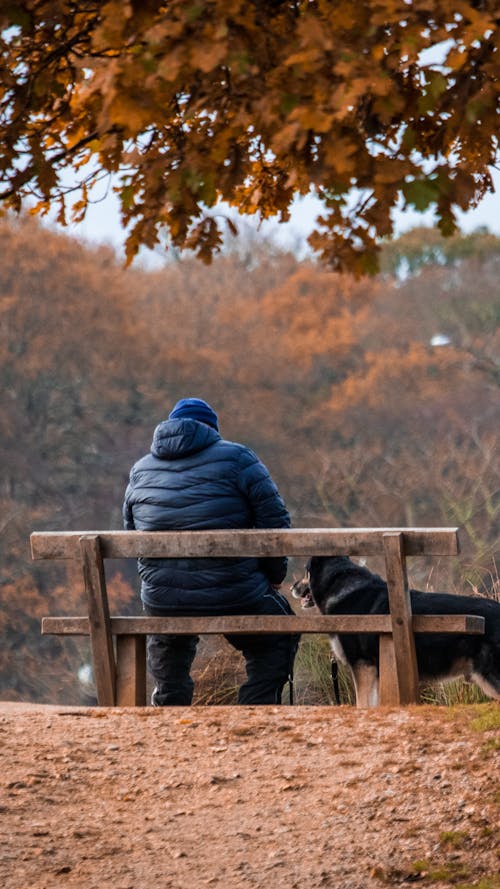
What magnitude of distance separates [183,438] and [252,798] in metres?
2.09

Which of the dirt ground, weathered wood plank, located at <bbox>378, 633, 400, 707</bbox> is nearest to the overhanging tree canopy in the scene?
the dirt ground

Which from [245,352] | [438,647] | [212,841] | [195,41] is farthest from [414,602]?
[245,352]

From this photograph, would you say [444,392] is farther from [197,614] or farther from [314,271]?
[197,614]

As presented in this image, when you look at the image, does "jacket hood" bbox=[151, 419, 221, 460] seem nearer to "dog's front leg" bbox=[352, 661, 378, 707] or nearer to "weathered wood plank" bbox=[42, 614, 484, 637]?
"weathered wood plank" bbox=[42, 614, 484, 637]

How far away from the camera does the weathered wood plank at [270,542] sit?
18.9ft

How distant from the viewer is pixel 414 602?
665 cm

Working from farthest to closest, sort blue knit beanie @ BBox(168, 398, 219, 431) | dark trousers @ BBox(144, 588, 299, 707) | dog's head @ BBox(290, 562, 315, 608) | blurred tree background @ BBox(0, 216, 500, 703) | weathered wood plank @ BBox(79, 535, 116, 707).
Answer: blurred tree background @ BBox(0, 216, 500, 703), dog's head @ BBox(290, 562, 315, 608), blue knit beanie @ BBox(168, 398, 219, 431), dark trousers @ BBox(144, 588, 299, 707), weathered wood plank @ BBox(79, 535, 116, 707)

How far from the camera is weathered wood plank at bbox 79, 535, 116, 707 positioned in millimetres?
6258

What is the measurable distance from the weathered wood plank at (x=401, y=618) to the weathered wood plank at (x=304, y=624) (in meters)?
0.06

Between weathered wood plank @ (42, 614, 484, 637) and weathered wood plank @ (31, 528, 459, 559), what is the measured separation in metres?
0.30

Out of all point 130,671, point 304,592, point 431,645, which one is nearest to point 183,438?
point 130,671

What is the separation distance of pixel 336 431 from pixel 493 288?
6.20 meters

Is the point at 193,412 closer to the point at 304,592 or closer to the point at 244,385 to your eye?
the point at 304,592

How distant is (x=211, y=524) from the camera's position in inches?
250
